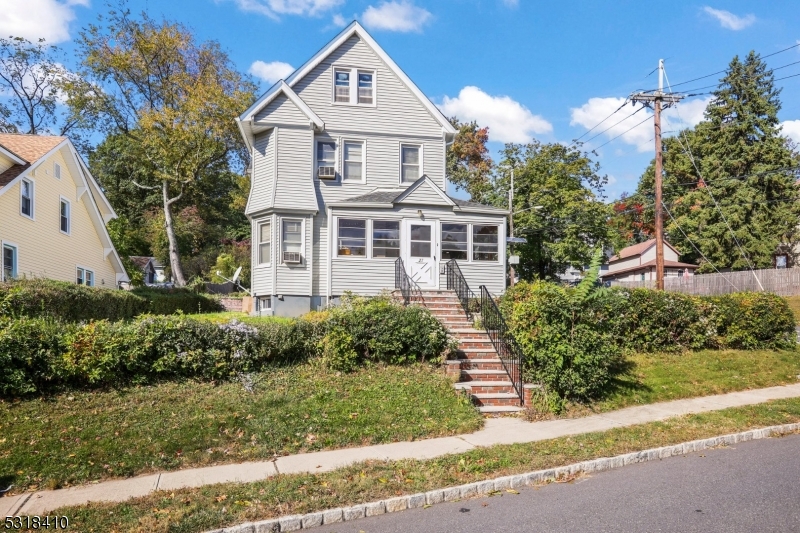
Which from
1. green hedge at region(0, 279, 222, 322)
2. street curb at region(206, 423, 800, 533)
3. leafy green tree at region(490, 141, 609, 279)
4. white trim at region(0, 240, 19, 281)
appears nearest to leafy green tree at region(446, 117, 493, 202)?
leafy green tree at region(490, 141, 609, 279)

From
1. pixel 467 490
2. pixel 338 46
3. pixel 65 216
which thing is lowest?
pixel 467 490

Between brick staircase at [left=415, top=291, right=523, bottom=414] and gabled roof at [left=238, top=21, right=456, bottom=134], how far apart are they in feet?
29.6

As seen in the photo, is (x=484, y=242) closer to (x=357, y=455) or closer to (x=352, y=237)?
(x=352, y=237)

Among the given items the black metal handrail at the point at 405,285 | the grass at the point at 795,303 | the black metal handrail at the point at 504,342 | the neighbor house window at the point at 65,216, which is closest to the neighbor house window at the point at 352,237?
the black metal handrail at the point at 405,285

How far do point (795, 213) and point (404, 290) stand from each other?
34.9 m

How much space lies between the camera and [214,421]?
870 centimetres

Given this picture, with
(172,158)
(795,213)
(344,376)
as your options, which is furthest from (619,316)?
(795,213)

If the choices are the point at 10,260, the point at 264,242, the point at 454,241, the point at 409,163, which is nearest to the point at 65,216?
the point at 10,260

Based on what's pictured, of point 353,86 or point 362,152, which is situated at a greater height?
point 353,86

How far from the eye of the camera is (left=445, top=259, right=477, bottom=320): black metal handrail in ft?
51.0

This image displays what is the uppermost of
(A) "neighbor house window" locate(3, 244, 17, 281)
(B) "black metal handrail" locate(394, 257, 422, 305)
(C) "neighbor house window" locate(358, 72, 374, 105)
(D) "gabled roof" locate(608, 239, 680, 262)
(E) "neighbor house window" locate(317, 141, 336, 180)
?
(C) "neighbor house window" locate(358, 72, 374, 105)

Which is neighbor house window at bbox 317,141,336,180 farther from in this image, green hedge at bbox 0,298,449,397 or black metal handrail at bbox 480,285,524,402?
black metal handrail at bbox 480,285,524,402

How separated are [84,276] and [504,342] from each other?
66.2 feet

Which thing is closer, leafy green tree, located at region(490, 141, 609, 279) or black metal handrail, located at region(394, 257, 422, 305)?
black metal handrail, located at region(394, 257, 422, 305)
